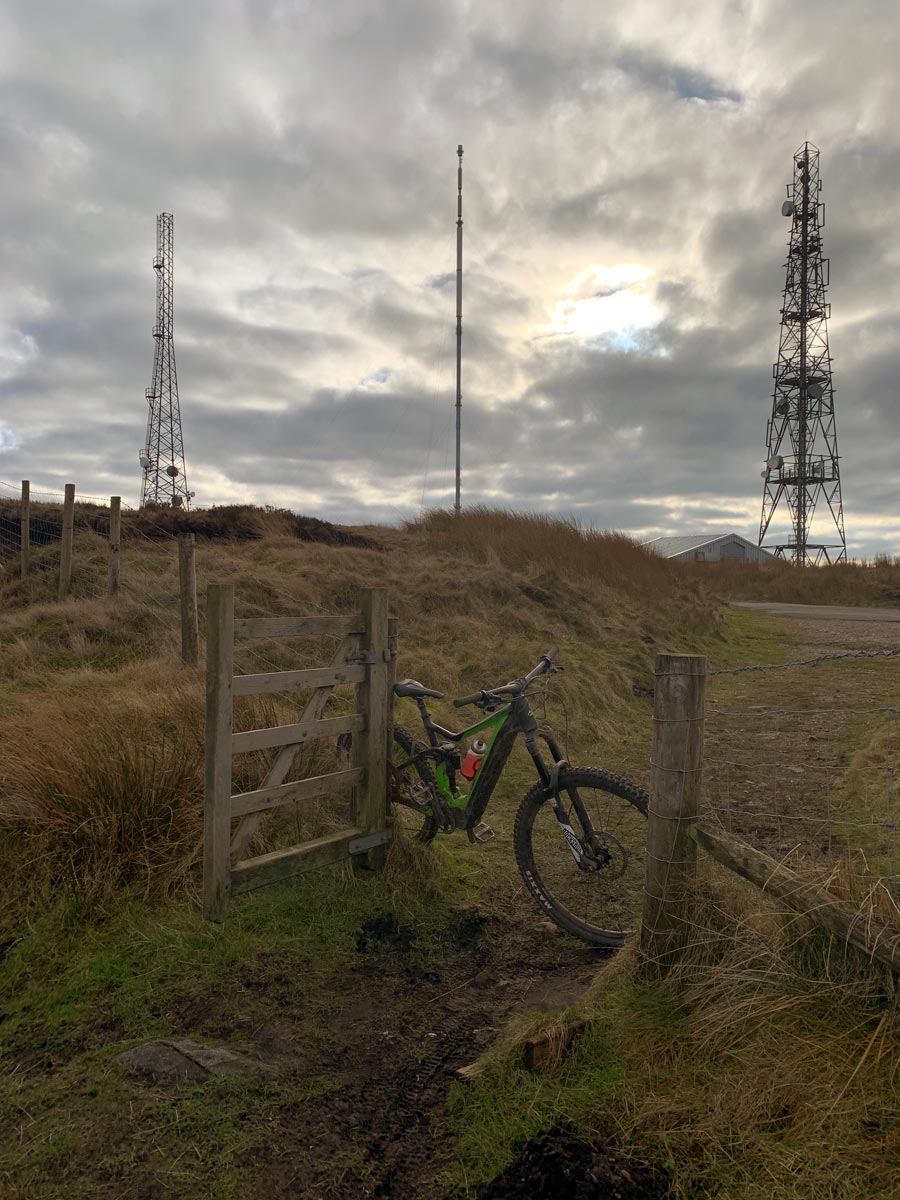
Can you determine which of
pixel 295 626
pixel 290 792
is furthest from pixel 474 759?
pixel 295 626

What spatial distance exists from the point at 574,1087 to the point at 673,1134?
0.44m

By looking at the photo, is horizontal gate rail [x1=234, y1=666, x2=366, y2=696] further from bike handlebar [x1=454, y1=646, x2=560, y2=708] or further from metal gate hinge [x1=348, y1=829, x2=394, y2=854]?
metal gate hinge [x1=348, y1=829, x2=394, y2=854]

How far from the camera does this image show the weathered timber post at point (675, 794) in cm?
337

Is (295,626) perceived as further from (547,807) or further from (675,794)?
(675,794)

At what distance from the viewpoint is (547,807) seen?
4.91 meters

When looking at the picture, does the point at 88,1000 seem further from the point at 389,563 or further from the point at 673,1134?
the point at 389,563

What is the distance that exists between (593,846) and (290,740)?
1.75 metres

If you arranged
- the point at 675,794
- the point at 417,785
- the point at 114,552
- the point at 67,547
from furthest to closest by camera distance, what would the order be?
the point at 67,547
the point at 114,552
the point at 417,785
the point at 675,794

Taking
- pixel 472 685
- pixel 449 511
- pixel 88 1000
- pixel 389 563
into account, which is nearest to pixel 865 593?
pixel 449 511

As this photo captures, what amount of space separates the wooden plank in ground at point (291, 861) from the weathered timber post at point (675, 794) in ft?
6.47

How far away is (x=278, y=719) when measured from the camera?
5719 millimetres

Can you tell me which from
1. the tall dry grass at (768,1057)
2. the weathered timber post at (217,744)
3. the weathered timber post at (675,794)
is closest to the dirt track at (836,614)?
the weathered timber post at (675,794)

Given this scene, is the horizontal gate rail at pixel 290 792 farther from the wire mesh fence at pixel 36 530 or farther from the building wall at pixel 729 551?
the building wall at pixel 729 551

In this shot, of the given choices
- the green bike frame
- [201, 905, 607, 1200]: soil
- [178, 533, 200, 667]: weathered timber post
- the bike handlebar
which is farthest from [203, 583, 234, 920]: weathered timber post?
[178, 533, 200, 667]: weathered timber post
